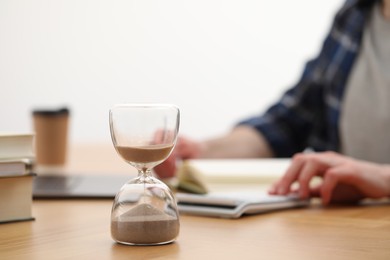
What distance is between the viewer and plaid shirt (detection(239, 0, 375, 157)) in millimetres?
1877

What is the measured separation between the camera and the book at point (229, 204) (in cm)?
106

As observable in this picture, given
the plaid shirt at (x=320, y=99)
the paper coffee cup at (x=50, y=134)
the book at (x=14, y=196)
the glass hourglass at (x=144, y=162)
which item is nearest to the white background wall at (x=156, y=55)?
the plaid shirt at (x=320, y=99)

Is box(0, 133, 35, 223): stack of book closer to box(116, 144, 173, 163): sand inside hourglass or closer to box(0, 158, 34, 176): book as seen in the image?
box(0, 158, 34, 176): book

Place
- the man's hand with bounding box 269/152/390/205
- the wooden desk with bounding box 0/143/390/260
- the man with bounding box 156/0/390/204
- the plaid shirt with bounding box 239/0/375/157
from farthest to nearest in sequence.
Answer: the plaid shirt with bounding box 239/0/375/157, the man with bounding box 156/0/390/204, the man's hand with bounding box 269/152/390/205, the wooden desk with bounding box 0/143/390/260

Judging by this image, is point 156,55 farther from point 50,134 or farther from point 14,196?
point 14,196

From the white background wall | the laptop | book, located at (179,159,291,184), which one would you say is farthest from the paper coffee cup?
the white background wall

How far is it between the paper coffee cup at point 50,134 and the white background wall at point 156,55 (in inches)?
64.3

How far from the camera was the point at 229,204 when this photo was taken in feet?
3.52

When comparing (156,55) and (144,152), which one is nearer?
(144,152)

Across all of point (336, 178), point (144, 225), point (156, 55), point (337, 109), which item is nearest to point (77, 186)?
point (336, 178)

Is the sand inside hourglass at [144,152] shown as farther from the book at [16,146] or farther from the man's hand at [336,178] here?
the man's hand at [336,178]

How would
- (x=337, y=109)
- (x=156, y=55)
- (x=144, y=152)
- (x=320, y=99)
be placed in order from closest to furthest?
(x=144, y=152) → (x=337, y=109) → (x=320, y=99) → (x=156, y=55)

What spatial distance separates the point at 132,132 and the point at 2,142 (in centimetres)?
23

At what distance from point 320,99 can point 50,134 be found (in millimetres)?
751
